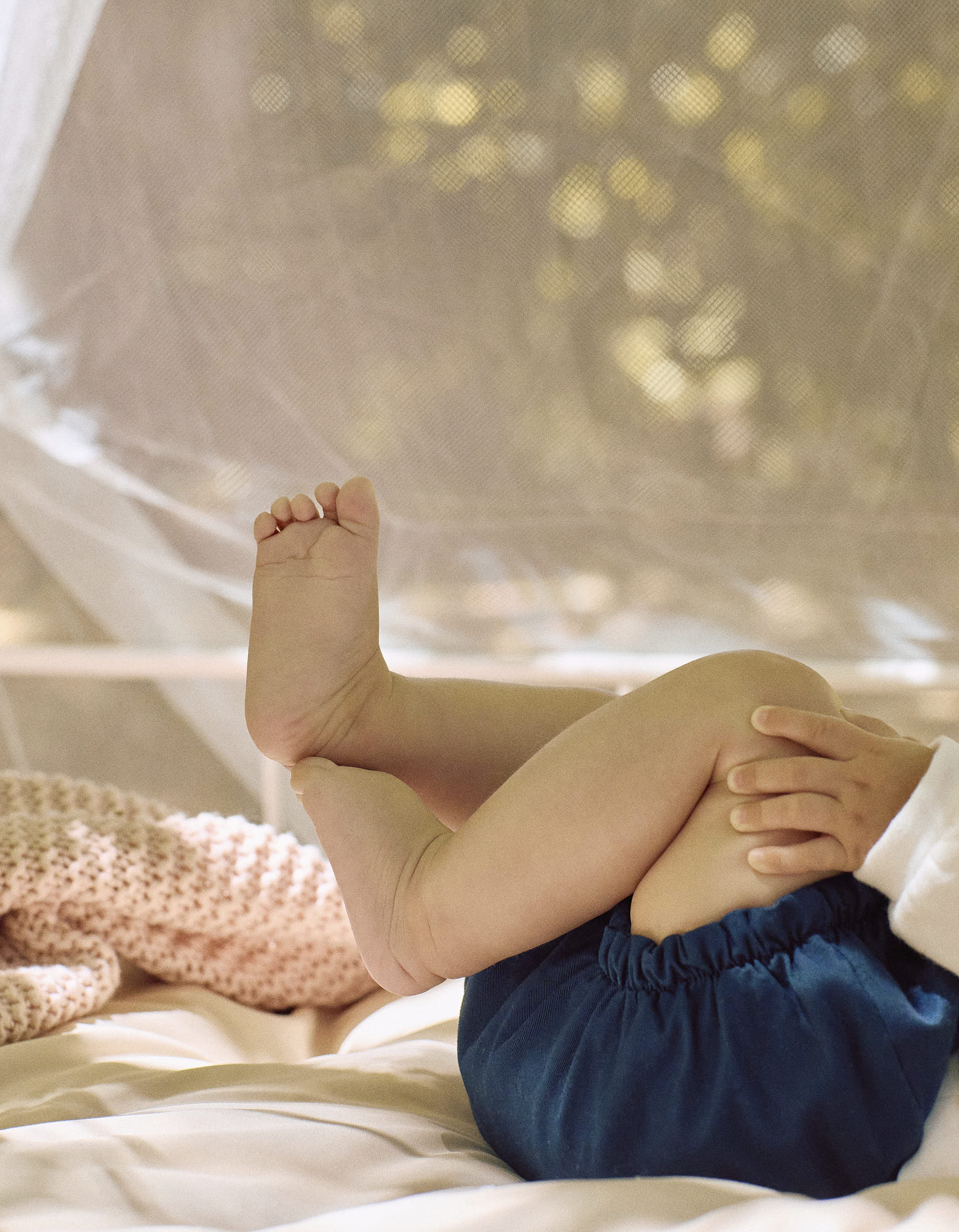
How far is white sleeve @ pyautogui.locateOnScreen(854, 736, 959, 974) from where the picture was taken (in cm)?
60

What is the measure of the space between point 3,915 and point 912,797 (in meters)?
0.81

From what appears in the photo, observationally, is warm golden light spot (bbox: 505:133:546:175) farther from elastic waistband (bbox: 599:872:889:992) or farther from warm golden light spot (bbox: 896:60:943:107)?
elastic waistband (bbox: 599:872:889:992)

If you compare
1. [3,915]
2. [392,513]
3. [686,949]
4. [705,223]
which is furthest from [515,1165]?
[705,223]

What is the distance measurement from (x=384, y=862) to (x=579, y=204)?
756mm

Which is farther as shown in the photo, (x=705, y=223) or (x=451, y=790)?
(x=705, y=223)

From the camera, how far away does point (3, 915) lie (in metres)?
1.02

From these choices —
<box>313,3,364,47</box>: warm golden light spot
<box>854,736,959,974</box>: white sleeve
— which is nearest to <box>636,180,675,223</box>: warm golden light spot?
<box>313,3,364,47</box>: warm golden light spot

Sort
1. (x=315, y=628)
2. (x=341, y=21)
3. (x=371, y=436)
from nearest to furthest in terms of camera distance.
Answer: (x=315, y=628) < (x=341, y=21) < (x=371, y=436)

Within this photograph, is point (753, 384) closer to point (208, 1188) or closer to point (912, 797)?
point (912, 797)

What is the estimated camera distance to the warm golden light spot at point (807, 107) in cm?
111

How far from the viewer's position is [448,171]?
46.4 inches

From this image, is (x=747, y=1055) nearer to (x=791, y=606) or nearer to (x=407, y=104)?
(x=791, y=606)

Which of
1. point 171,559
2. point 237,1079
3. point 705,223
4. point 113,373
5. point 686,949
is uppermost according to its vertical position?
point 705,223

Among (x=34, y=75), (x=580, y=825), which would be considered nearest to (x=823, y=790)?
(x=580, y=825)
